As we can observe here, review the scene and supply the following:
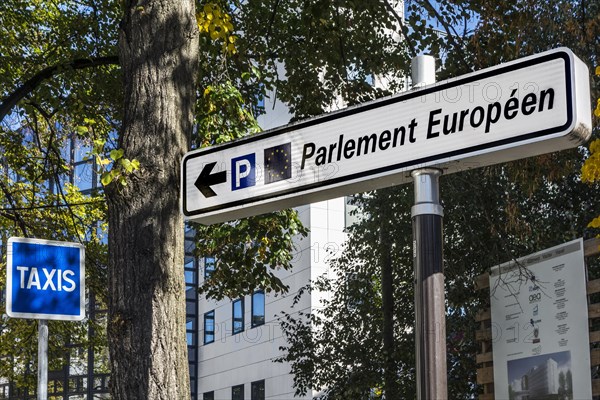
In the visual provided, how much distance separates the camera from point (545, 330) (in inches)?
376

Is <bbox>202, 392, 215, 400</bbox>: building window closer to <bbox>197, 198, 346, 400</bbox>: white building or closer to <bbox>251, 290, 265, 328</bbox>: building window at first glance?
<bbox>197, 198, 346, 400</bbox>: white building

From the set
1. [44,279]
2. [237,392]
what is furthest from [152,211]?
[237,392]

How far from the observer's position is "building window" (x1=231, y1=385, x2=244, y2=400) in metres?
41.8

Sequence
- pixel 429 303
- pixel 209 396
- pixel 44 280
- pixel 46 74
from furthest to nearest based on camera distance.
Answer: pixel 209 396 → pixel 46 74 → pixel 44 280 → pixel 429 303

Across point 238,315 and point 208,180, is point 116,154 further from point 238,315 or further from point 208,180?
point 238,315

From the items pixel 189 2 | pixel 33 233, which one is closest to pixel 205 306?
pixel 33 233

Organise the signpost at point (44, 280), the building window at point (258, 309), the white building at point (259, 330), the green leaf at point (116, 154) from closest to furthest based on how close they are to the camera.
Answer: the green leaf at point (116, 154), the signpost at point (44, 280), the white building at point (259, 330), the building window at point (258, 309)

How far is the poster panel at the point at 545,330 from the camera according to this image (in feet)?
30.0

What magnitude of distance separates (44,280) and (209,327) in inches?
1603

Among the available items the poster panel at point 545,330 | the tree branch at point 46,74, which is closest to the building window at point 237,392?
the tree branch at point 46,74

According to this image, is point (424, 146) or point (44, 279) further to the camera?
point (44, 279)

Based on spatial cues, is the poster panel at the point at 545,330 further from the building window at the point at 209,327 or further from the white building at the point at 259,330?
the building window at the point at 209,327

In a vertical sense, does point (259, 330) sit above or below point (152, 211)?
above

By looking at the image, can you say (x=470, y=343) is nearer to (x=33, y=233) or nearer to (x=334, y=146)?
(x=33, y=233)
